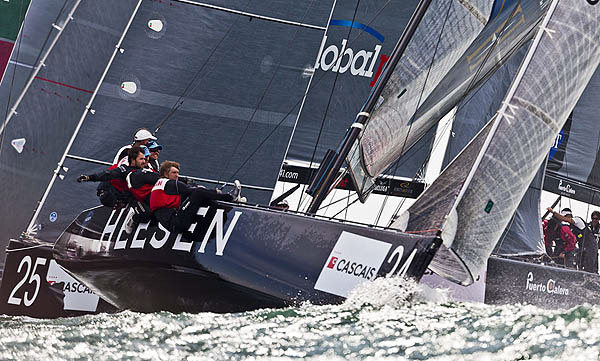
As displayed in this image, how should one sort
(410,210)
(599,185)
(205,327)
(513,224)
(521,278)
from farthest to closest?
(599,185) → (513,224) → (521,278) → (410,210) → (205,327)

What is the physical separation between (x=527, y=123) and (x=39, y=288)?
152 inches

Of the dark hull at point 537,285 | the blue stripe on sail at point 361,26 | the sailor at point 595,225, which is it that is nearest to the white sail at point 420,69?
the dark hull at point 537,285

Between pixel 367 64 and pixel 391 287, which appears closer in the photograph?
pixel 391 287

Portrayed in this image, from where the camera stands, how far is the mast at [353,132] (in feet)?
17.8

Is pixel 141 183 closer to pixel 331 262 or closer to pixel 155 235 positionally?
pixel 155 235

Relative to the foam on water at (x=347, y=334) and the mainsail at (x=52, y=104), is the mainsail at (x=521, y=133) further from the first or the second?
the mainsail at (x=52, y=104)

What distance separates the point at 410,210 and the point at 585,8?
1.51 m

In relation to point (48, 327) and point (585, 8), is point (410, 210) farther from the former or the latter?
point (48, 327)

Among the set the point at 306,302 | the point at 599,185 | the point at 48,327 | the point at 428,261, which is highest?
the point at 599,185

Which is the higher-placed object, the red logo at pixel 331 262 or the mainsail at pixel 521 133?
the mainsail at pixel 521 133

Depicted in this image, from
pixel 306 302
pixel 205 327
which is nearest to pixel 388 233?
pixel 306 302

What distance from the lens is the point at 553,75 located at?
515 centimetres

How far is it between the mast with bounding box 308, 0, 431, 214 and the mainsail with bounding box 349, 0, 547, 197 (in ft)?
0.58

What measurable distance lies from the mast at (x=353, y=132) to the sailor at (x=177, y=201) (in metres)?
0.64
